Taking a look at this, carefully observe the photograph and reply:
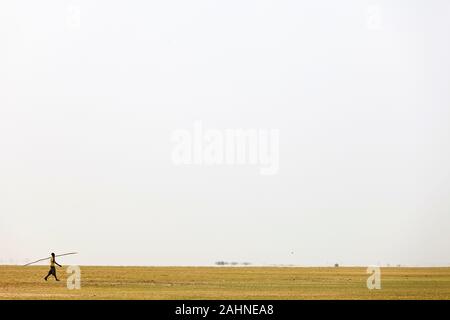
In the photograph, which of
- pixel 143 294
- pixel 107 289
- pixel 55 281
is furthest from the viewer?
pixel 55 281

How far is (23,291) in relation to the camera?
44.0 m
